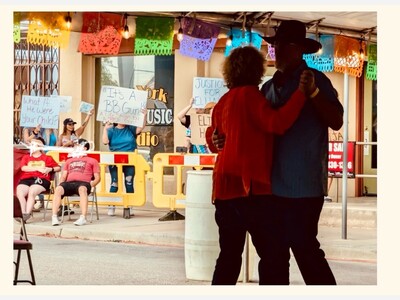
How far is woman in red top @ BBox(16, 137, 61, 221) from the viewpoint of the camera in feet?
43.5

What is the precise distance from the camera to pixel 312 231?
6199mm

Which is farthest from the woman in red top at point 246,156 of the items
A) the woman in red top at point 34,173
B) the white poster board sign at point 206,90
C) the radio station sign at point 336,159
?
the radio station sign at point 336,159

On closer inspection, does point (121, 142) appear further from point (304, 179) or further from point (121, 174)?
point (304, 179)

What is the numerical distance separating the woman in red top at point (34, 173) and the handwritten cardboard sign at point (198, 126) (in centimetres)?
209

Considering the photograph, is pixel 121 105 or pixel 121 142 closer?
pixel 121 105

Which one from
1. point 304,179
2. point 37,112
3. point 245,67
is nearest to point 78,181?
point 37,112

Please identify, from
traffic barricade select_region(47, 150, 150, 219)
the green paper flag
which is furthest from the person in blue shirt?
the green paper flag

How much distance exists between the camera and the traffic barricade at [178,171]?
45.5 feet

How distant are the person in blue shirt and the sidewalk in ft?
1.72

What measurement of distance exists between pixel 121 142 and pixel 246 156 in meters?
8.23

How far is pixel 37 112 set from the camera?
12.4 metres

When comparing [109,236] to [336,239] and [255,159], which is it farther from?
[255,159]

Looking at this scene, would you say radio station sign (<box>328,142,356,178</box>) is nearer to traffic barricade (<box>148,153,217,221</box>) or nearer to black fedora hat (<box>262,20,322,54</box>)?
traffic barricade (<box>148,153,217,221</box>)

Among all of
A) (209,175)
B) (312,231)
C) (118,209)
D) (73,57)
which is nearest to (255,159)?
(312,231)
